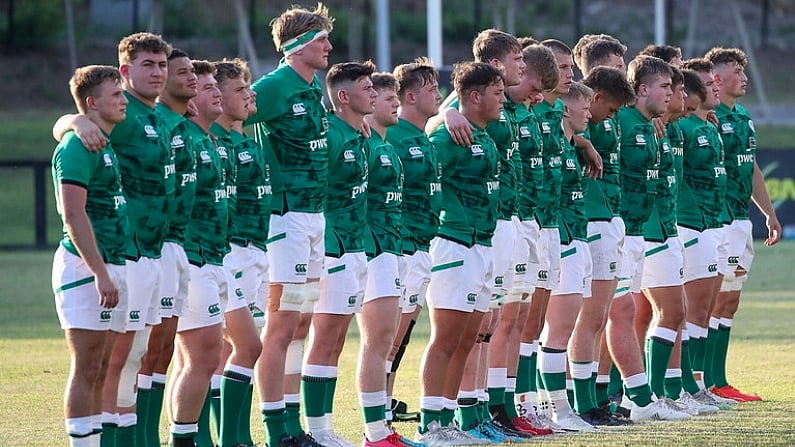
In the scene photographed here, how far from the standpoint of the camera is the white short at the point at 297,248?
298 inches

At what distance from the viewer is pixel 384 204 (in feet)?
26.2

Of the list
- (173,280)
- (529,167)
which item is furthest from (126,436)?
(529,167)

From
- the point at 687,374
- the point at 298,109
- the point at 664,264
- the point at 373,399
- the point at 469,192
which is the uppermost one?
the point at 298,109

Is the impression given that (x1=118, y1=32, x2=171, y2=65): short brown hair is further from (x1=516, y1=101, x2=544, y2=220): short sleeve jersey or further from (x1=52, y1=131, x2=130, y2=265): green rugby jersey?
(x1=516, y1=101, x2=544, y2=220): short sleeve jersey

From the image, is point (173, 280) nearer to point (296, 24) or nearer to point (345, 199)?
point (345, 199)

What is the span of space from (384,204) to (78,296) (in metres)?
2.08

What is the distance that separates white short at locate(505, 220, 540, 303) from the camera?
868cm

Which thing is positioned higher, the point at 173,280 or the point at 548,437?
the point at 173,280

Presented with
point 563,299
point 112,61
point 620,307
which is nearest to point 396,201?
point 563,299

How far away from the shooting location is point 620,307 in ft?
31.3

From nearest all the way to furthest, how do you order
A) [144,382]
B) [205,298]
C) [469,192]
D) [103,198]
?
[103,198], [205,298], [144,382], [469,192]

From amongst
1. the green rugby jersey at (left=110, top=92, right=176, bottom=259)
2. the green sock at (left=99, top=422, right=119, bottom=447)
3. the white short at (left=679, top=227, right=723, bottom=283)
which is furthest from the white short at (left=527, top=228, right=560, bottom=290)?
the green sock at (left=99, top=422, right=119, bottom=447)

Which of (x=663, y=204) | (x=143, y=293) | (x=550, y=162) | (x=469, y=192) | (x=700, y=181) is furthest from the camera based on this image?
(x=700, y=181)

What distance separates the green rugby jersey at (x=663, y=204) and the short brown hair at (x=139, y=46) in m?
3.95
